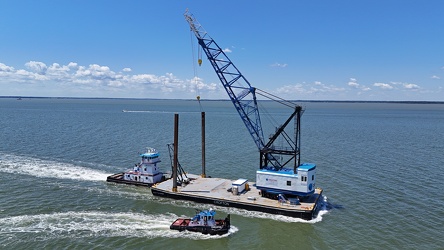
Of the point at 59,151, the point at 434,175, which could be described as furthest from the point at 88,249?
the point at 434,175

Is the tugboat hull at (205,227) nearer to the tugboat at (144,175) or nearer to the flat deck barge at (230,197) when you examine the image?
the flat deck barge at (230,197)

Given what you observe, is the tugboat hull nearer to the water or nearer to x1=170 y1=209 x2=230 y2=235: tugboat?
x1=170 y1=209 x2=230 y2=235: tugboat

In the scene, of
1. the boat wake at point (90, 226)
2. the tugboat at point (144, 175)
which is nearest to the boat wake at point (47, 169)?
the tugboat at point (144, 175)

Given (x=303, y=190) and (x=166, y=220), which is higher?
(x=303, y=190)

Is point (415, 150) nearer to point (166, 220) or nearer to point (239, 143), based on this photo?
point (239, 143)

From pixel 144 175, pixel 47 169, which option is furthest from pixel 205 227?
pixel 47 169

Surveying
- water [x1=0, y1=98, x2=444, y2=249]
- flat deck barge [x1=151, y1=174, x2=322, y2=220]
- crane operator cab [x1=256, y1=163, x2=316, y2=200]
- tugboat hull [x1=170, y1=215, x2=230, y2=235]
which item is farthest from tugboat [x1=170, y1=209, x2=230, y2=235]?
crane operator cab [x1=256, y1=163, x2=316, y2=200]
